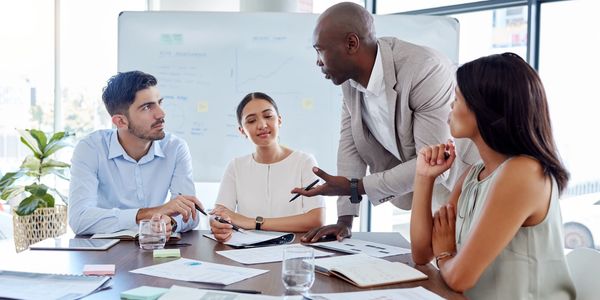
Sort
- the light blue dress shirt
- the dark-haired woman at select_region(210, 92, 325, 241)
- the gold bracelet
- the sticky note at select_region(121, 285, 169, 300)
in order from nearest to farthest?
the sticky note at select_region(121, 285, 169, 300) → the gold bracelet → the light blue dress shirt → the dark-haired woman at select_region(210, 92, 325, 241)

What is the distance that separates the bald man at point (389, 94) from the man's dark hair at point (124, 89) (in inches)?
35.3

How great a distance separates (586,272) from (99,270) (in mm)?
1282

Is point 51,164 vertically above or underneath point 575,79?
underneath

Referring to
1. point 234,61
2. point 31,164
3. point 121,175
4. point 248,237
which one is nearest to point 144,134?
point 121,175

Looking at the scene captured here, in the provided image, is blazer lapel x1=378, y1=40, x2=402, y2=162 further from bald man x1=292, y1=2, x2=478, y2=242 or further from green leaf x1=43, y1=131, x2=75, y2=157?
green leaf x1=43, y1=131, x2=75, y2=157

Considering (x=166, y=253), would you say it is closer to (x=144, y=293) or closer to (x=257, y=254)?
(x=257, y=254)

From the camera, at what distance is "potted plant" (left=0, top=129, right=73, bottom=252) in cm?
388

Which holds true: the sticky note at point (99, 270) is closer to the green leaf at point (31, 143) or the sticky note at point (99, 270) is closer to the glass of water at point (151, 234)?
the glass of water at point (151, 234)

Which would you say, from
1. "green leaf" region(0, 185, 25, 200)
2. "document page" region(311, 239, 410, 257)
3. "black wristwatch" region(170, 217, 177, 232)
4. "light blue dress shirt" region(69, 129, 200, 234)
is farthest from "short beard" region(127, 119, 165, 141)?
"green leaf" region(0, 185, 25, 200)

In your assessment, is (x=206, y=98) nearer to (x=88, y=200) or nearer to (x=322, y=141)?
(x=322, y=141)

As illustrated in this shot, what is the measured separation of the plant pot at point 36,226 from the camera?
152 inches

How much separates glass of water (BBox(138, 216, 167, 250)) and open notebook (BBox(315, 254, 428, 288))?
56cm

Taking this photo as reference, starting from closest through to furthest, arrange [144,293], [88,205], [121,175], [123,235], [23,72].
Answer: [144,293]
[123,235]
[88,205]
[121,175]
[23,72]

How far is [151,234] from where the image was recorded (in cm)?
189
